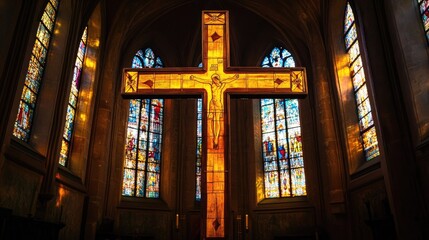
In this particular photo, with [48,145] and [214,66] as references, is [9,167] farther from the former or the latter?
[214,66]

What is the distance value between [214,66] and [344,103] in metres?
7.37

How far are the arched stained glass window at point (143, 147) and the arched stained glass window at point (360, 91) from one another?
791cm

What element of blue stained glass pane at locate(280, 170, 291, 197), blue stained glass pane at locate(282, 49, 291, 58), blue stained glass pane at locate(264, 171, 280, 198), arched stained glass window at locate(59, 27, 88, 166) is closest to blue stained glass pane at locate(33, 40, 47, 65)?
arched stained glass window at locate(59, 27, 88, 166)

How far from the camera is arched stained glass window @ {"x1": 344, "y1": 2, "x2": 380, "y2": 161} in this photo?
1077cm

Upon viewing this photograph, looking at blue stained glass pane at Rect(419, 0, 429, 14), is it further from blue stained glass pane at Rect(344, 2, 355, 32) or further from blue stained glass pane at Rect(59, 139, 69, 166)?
blue stained glass pane at Rect(59, 139, 69, 166)

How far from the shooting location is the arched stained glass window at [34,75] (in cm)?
901

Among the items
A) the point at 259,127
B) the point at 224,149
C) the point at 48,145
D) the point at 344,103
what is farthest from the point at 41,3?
the point at 259,127

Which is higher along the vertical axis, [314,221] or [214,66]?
[214,66]

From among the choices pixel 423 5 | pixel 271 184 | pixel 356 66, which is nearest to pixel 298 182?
pixel 271 184

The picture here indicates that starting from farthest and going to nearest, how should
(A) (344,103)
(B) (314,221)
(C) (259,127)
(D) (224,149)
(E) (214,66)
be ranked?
(C) (259,127)
(B) (314,221)
(A) (344,103)
(E) (214,66)
(D) (224,149)

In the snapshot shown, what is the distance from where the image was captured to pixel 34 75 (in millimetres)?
9484

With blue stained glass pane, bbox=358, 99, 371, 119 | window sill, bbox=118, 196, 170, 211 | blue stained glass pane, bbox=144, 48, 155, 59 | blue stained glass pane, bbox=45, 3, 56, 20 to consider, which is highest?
blue stained glass pane, bbox=144, 48, 155, 59

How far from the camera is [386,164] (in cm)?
794

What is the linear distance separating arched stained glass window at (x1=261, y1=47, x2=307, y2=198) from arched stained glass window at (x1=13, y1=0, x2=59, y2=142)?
29.6 ft
